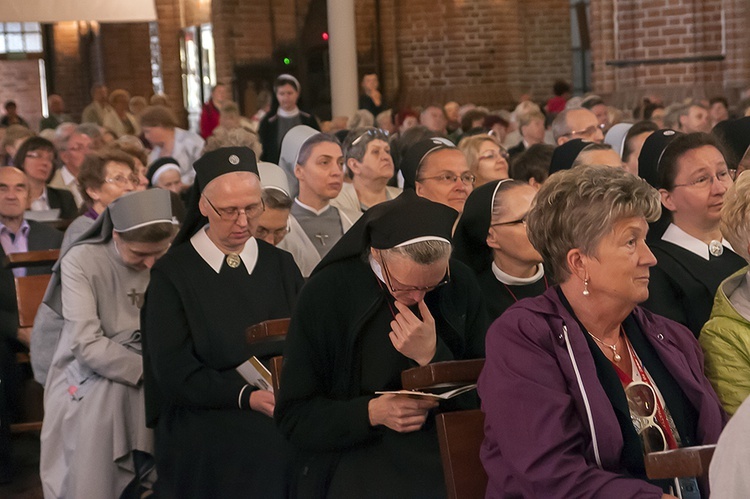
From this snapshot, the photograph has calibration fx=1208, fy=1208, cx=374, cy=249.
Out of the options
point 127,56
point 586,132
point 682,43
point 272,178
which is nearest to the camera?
point 272,178

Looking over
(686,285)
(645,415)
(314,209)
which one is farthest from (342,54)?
(645,415)

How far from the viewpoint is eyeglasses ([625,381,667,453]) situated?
2994 mm

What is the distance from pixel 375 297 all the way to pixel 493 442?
0.81 meters

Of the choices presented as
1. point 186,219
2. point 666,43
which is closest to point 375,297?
point 186,219

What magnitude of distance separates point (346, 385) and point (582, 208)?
3.35 feet

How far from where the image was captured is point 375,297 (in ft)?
12.0

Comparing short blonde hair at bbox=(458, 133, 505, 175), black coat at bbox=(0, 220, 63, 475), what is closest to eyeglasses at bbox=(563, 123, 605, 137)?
→ short blonde hair at bbox=(458, 133, 505, 175)

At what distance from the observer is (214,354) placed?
179 inches

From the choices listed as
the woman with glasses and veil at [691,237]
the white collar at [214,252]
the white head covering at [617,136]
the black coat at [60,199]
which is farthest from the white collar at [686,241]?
the black coat at [60,199]

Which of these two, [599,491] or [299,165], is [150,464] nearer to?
[299,165]

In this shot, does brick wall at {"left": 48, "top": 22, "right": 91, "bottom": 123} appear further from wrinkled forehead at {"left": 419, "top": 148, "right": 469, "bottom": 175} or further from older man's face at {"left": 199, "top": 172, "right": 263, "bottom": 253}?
older man's face at {"left": 199, "top": 172, "right": 263, "bottom": 253}

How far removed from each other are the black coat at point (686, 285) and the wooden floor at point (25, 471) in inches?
134

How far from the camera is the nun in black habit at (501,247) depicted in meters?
4.30

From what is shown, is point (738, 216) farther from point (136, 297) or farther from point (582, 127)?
point (582, 127)
